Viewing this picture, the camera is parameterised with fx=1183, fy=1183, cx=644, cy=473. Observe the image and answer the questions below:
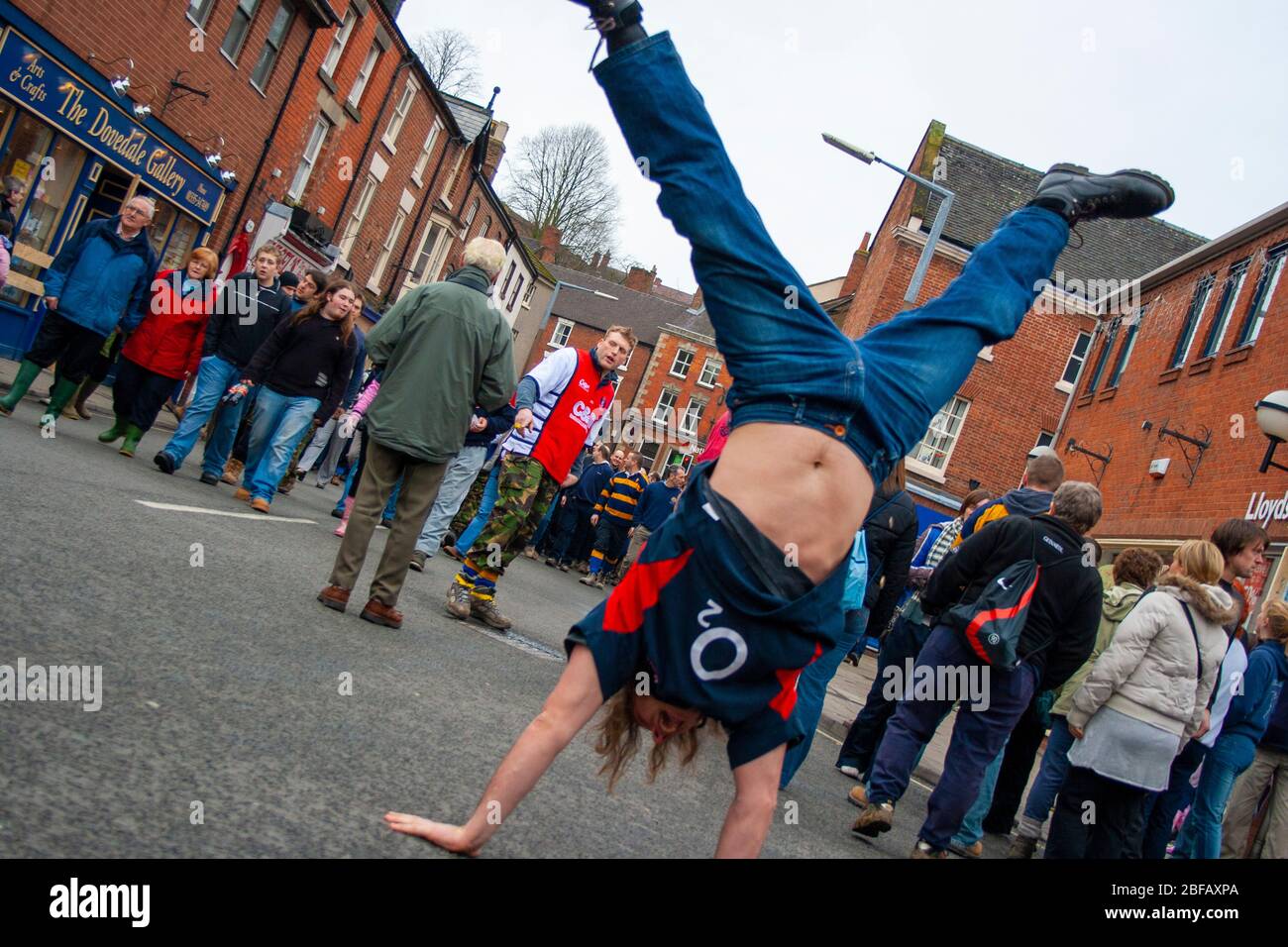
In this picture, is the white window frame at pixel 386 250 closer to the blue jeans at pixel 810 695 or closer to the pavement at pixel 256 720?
the pavement at pixel 256 720

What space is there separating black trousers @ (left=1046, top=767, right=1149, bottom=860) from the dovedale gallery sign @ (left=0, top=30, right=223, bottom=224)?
14.9 m

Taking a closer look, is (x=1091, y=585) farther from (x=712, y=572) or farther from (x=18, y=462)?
(x=18, y=462)

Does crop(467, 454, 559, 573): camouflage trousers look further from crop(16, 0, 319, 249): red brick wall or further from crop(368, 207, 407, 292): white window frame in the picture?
crop(368, 207, 407, 292): white window frame

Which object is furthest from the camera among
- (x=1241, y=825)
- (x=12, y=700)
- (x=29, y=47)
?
(x=29, y=47)

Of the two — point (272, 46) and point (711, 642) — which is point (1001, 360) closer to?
point (272, 46)

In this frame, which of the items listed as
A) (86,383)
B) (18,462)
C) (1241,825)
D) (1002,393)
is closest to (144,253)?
(86,383)

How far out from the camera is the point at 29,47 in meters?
15.1

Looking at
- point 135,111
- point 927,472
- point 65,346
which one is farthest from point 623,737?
point 927,472

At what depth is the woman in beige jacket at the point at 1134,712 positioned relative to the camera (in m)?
5.71

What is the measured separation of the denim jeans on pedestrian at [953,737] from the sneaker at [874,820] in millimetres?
54

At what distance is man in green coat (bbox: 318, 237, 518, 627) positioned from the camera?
638cm

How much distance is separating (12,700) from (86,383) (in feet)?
30.6

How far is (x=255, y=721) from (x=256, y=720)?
0.02 m

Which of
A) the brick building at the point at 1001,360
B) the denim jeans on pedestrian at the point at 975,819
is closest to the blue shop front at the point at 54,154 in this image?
the denim jeans on pedestrian at the point at 975,819
